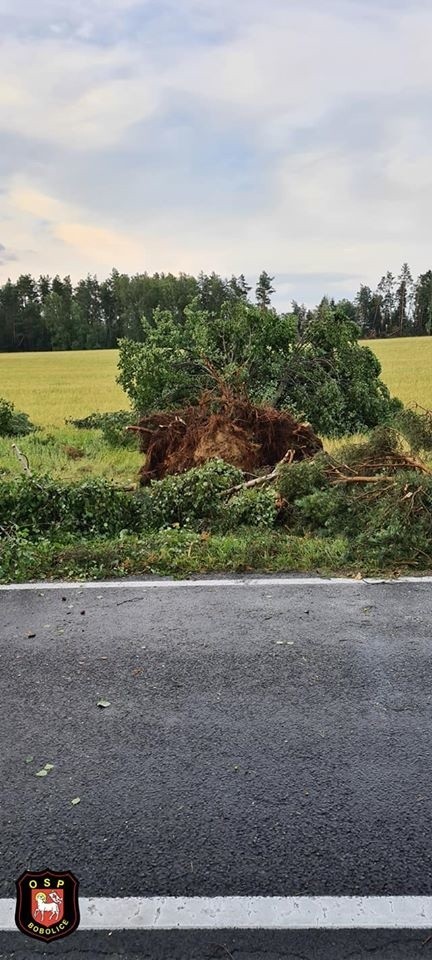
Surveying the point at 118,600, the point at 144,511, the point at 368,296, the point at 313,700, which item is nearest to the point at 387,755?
the point at 313,700

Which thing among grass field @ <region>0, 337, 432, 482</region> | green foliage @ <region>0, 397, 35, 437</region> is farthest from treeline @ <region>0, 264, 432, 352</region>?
green foliage @ <region>0, 397, 35, 437</region>

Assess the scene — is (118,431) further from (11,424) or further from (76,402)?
(76,402)

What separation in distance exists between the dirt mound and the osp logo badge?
7124 millimetres

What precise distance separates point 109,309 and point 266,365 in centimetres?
8549

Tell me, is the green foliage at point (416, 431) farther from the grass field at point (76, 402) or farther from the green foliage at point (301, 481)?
the grass field at point (76, 402)

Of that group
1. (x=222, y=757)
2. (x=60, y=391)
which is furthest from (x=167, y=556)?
(x=60, y=391)

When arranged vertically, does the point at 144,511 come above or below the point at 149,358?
below

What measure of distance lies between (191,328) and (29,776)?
10173 millimetres

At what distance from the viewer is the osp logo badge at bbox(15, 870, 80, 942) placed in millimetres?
2453

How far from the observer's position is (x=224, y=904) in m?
2.53

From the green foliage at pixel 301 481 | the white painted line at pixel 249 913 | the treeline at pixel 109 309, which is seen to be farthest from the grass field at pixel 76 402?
the treeline at pixel 109 309

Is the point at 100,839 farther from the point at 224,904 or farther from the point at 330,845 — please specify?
the point at 330,845

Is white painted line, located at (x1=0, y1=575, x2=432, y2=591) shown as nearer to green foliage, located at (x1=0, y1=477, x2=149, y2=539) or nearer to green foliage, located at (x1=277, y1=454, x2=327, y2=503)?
green foliage, located at (x1=0, y1=477, x2=149, y2=539)

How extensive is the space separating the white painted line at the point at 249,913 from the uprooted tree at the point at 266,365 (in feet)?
32.1
